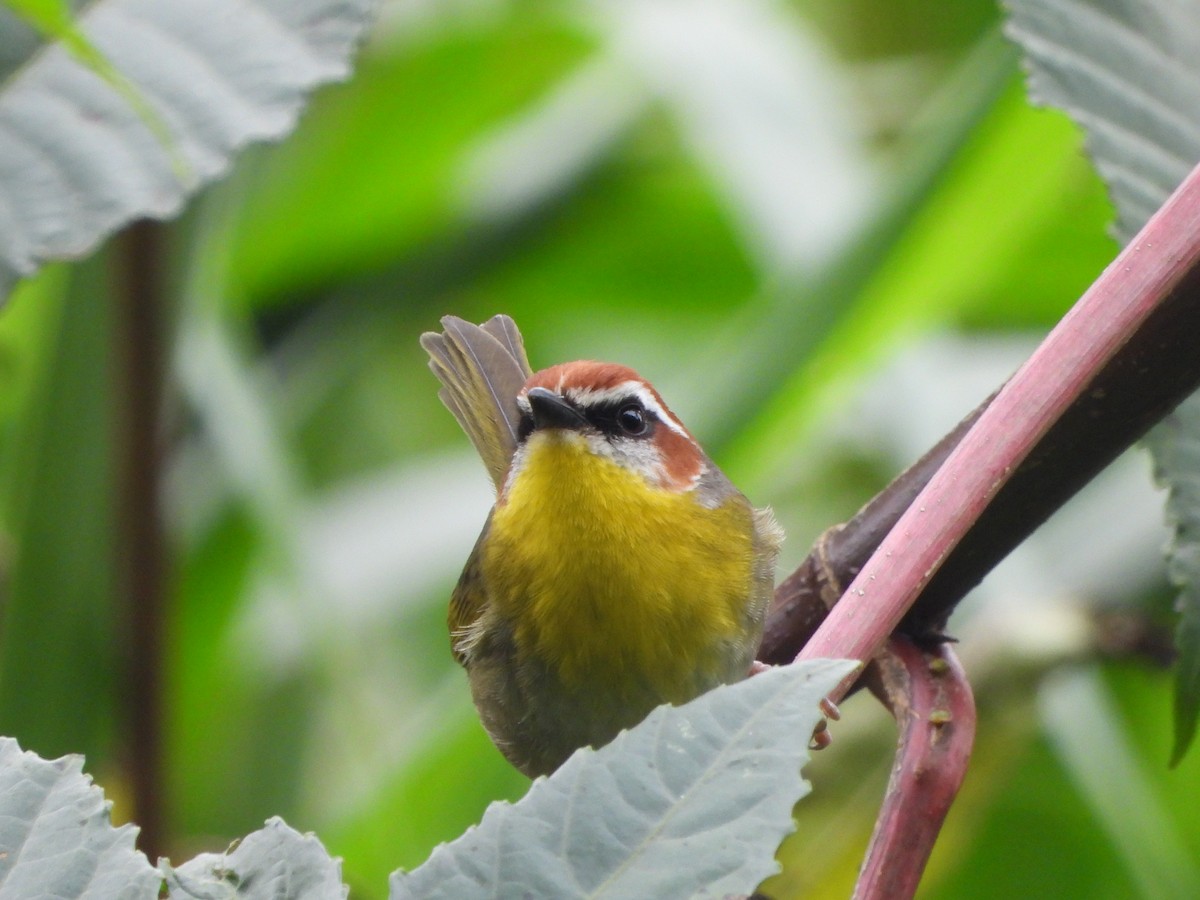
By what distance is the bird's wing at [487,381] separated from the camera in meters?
2.04

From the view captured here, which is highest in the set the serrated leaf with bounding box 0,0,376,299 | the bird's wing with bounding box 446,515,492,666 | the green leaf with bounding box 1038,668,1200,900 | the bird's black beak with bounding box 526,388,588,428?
the serrated leaf with bounding box 0,0,376,299

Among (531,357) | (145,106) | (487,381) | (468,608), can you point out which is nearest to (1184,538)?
(145,106)

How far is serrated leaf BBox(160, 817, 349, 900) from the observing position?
0.74 metres

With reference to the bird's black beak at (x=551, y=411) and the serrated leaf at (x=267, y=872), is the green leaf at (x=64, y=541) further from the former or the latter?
the serrated leaf at (x=267, y=872)

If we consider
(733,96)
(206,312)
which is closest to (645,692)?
(206,312)

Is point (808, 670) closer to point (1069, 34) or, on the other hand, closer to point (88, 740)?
point (1069, 34)

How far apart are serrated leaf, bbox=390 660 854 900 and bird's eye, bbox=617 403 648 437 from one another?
3.98 feet

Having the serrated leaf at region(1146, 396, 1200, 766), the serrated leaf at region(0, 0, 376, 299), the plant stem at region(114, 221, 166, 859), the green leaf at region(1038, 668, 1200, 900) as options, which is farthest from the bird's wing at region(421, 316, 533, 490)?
the serrated leaf at region(1146, 396, 1200, 766)

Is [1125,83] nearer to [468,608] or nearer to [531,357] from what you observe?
[468,608]

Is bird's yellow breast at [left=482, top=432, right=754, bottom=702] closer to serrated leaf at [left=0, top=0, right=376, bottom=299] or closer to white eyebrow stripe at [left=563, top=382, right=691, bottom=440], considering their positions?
white eyebrow stripe at [left=563, top=382, right=691, bottom=440]

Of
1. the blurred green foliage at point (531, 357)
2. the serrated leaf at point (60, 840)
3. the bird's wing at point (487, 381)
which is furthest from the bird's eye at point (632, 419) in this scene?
the serrated leaf at point (60, 840)

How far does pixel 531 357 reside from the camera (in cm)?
365

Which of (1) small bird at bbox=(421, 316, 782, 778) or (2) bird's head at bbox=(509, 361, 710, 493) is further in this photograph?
(2) bird's head at bbox=(509, 361, 710, 493)

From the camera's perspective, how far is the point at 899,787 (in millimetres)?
871
